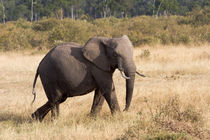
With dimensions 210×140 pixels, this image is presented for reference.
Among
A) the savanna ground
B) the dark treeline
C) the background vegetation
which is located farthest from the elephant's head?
the dark treeline

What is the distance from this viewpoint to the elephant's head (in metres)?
7.16

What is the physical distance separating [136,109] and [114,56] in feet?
5.78

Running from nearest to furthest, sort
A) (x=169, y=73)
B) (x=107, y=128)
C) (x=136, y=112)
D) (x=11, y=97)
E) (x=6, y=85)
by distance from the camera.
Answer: (x=107, y=128) → (x=136, y=112) → (x=11, y=97) → (x=6, y=85) → (x=169, y=73)

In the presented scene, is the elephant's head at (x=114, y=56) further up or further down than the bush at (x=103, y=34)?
further up

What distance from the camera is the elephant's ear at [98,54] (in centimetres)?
739

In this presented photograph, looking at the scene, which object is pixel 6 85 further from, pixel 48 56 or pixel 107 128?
pixel 107 128

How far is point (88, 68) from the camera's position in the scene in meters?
7.46

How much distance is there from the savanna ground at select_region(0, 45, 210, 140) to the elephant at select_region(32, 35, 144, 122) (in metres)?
0.52

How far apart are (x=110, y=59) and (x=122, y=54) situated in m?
0.34

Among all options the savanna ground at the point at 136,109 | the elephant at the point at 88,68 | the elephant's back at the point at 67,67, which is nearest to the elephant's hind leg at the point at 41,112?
the savanna ground at the point at 136,109

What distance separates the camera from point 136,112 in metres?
8.12

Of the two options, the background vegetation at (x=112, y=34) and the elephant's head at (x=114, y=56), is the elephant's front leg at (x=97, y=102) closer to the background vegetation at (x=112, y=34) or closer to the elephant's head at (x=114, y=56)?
the elephant's head at (x=114, y=56)

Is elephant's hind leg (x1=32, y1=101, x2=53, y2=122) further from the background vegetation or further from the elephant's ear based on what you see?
the background vegetation

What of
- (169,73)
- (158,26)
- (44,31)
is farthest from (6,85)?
(158,26)
